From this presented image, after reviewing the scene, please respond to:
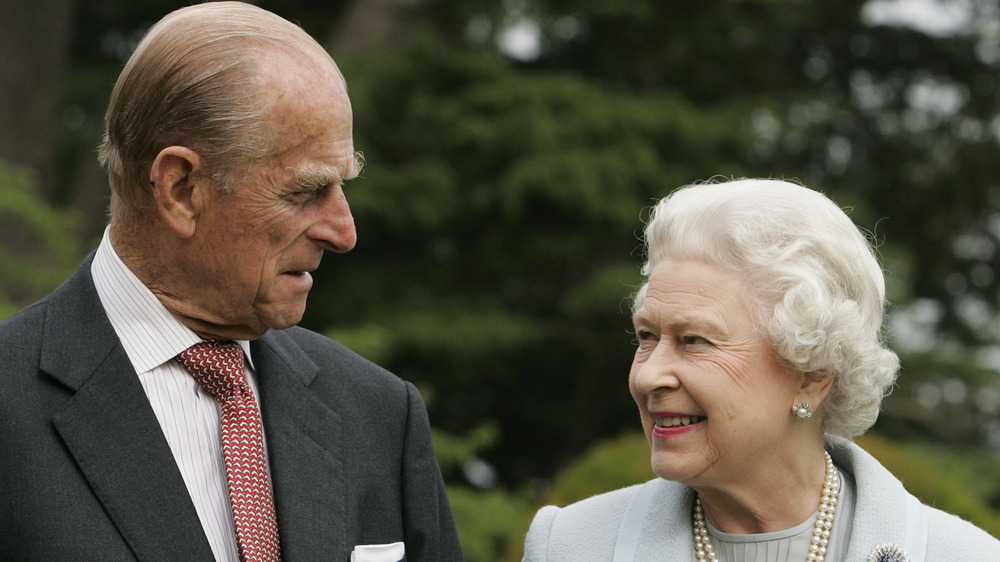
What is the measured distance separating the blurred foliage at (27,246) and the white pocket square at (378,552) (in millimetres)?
3814

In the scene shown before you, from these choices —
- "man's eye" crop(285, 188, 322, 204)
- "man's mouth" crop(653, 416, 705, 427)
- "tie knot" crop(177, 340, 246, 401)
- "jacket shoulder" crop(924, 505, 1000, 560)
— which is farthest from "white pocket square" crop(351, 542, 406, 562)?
"jacket shoulder" crop(924, 505, 1000, 560)

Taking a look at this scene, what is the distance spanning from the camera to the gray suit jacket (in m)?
2.29

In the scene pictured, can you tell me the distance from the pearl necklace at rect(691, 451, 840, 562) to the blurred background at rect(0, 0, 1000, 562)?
4288 mm

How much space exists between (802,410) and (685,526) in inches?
16.4

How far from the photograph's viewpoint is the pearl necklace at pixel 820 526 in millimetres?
2727

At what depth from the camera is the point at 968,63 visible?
10.9 m

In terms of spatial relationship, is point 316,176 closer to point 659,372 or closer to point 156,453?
point 156,453

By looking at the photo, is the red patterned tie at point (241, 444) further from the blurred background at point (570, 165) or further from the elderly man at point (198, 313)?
the blurred background at point (570, 165)

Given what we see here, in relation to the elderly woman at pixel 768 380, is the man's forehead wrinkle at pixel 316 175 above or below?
above

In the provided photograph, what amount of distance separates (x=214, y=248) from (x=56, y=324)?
14.1 inches

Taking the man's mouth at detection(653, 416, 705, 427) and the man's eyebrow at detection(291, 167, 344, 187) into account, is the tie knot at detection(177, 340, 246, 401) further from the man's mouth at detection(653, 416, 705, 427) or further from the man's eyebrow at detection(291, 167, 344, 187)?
the man's mouth at detection(653, 416, 705, 427)

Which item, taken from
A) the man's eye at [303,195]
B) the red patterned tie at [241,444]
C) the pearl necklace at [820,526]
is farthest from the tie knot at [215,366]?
the pearl necklace at [820,526]

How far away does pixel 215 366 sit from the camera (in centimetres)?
254

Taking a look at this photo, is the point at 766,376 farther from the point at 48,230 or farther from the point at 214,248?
the point at 48,230
